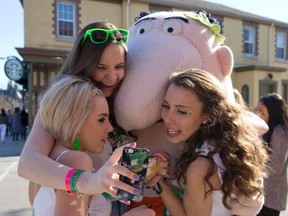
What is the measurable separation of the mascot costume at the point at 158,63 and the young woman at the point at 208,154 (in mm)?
113

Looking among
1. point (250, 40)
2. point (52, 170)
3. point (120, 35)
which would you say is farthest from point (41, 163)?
point (250, 40)

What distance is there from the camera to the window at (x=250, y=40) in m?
17.1

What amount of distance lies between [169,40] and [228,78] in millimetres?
475

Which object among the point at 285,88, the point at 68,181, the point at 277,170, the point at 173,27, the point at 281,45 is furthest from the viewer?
the point at 285,88

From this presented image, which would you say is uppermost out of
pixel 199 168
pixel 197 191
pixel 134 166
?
pixel 134 166

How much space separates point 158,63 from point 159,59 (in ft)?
0.10

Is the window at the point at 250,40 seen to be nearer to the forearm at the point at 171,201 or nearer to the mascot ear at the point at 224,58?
the mascot ear at the point at 224,58

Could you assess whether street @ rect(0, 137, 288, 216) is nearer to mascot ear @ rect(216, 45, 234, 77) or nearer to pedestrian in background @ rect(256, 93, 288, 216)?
pedestrian in background @ rect(256, 93, 288, 216)

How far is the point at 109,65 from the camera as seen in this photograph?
5.70ft

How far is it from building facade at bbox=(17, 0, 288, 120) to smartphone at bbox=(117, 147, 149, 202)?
9.28m

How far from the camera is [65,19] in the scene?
1288 cm

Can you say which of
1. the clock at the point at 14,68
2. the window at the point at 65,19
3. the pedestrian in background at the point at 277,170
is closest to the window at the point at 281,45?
the window at the point at 65,19

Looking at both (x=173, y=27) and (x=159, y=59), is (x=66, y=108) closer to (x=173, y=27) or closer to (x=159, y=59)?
(x=159, y=59)

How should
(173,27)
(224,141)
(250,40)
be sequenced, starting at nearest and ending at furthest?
(224,141), (173,27), (250,40)
